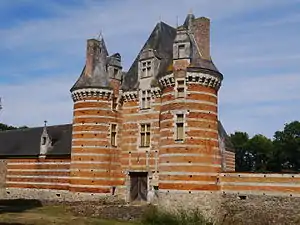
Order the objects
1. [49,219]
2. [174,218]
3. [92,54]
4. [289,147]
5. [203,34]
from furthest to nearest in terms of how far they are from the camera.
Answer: [289,147], [92,54], [203,34], [174,218], [49,219]

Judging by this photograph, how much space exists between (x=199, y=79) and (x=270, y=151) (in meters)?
49.5

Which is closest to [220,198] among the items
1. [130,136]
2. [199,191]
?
[199,191]

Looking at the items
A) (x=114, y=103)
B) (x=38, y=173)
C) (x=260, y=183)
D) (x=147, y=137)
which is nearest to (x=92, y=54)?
(x=114, y=103)

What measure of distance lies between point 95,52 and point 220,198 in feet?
47.1

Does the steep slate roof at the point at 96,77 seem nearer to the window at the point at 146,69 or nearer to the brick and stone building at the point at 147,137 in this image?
the brick and stone building at the point at 147,137

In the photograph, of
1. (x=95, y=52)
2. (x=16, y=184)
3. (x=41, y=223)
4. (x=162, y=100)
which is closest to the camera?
(x=41, y=223)

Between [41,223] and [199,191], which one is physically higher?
[199,191]

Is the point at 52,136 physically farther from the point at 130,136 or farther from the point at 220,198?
the point at 220,198

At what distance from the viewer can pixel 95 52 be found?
31469mm

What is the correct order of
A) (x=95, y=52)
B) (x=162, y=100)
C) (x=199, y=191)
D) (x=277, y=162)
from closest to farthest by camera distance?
(x=199, y=191) < (x=162, y=100) < (x=95, y=52) < (x=277, y=162)

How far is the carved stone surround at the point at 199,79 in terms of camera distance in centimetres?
2506

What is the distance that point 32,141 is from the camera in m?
40.2

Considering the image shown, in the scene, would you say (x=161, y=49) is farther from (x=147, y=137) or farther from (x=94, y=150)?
(x=94, y=150)

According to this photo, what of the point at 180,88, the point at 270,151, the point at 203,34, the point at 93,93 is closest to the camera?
the point at 180,88
